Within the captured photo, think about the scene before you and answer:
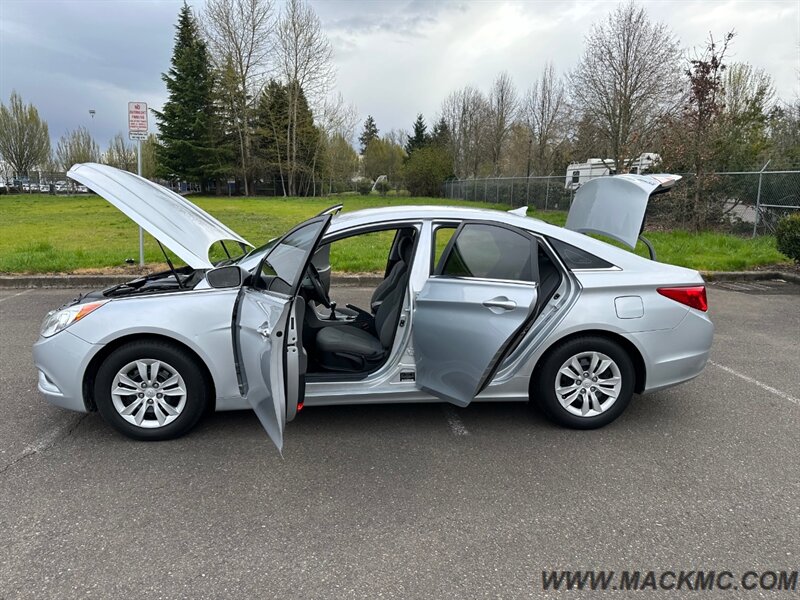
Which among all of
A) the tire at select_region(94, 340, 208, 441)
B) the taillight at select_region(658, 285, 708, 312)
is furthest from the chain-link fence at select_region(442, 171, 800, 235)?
the tire at select_region(94, 340, 208, 441)

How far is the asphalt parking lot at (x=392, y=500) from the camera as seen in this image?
2270 mm

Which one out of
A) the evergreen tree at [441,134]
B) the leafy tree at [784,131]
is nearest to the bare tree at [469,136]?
the evergreen tree at [441,134]

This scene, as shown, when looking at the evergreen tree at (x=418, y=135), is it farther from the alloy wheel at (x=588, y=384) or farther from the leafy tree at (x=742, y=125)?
the alloy wheel at (x=588, y=384)

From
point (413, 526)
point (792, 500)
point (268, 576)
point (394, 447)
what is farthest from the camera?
point (394, 447)

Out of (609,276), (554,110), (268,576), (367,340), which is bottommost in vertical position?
(268,576)

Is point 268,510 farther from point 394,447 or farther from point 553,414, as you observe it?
point 553,414

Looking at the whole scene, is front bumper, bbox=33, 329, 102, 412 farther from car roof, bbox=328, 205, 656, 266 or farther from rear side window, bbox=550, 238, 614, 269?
rear side window, bbox=550, 238, 614, 269

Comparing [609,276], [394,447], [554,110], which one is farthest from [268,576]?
[554,110]

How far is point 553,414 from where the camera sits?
3543mm

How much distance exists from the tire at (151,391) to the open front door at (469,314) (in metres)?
1.46

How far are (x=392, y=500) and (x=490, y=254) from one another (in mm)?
1687

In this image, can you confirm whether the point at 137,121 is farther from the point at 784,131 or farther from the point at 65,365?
the point at 784,131

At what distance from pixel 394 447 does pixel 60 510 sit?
6.10 feet

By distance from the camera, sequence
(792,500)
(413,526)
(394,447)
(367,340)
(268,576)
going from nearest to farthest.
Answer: (268,576)
(413,526)
(792,500)
(394,447)
(367,340)
